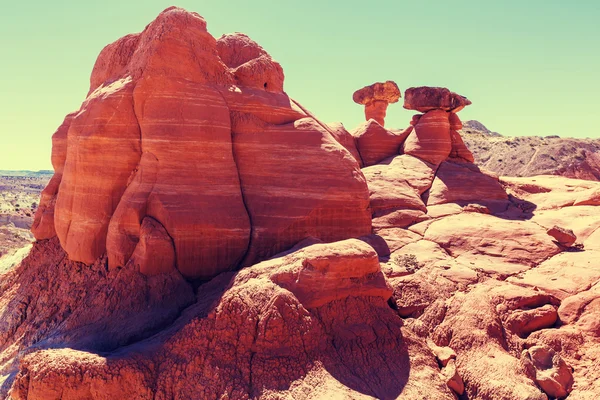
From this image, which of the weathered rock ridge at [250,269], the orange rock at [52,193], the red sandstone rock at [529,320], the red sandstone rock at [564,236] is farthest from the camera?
the orange rock at [52,193]

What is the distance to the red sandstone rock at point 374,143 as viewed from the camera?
63.3 ft

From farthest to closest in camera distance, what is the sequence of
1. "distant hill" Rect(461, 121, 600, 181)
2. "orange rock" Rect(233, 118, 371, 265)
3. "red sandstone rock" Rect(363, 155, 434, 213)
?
"distant hill" Rect(461, 121, 600, 181) → "red sandstone rock" Rect(363, 155, 434, 213) → "orange rock" Rect(233, 118, 371, 265)

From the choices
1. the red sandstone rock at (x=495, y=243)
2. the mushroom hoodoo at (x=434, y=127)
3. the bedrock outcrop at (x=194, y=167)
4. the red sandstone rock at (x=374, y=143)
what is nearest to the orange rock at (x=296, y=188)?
the bedrock outcrop at (x=194, y=167)

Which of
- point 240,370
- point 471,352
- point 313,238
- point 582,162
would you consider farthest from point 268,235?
point 582,162

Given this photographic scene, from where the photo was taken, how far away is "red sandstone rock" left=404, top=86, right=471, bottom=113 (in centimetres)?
1898

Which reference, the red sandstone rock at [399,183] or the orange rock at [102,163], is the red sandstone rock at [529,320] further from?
the orange rock at [102,163]

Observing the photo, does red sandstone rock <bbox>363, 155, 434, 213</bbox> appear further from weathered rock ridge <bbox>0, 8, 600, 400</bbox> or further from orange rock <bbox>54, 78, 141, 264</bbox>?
orange rock <bbox>54, 78, 141, 264</bbox>

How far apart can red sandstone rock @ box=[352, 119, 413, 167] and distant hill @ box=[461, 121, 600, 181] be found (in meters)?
A: 25.4

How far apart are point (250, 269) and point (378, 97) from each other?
1776 centimetres

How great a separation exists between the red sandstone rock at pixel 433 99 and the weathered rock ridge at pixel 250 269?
17.9ft

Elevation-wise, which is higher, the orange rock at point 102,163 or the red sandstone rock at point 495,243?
the orange rock at point 102,163

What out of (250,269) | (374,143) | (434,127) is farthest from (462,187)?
(250,269)

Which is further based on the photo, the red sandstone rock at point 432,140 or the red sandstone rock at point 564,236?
the red sandstone rock at point 432,140

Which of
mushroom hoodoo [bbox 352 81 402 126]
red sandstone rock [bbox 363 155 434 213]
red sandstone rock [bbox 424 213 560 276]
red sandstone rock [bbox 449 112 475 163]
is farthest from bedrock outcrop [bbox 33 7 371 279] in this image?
mushroom hoodoo [bbox 352 81 402 126]
